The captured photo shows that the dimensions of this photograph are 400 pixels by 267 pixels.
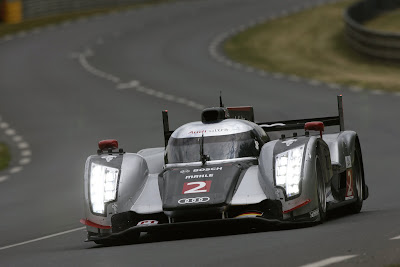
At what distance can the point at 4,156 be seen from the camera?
2655 cm

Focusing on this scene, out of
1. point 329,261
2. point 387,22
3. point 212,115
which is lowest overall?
point 329,261

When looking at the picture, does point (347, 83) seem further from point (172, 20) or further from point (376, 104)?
point (172, 20)

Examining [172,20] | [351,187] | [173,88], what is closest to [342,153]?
[351,187]

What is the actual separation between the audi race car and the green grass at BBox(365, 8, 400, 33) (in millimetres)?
33807

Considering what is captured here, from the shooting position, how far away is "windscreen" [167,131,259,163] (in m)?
13.0

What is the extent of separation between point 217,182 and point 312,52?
→ 33639mm

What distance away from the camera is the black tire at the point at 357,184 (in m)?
13.9

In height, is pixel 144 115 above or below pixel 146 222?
above

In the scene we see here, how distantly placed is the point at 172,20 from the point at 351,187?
150 feet

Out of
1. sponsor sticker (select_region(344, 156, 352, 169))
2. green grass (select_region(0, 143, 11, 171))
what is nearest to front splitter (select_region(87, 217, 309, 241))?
sponsor sticker (select_region(344, 156, 352, 169))

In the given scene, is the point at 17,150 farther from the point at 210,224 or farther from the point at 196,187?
the point at 210,224

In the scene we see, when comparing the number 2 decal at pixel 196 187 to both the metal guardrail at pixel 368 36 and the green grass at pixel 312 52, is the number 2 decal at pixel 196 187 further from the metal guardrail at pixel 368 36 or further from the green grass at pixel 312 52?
the metal guardrail at pixel 368 36

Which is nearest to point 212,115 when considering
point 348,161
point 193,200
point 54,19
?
point 348,161

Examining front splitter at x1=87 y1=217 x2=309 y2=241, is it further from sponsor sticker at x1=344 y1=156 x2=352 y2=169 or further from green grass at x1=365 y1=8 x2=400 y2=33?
green grass at x1=365 y1=8 x2=400 y2=33
